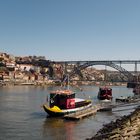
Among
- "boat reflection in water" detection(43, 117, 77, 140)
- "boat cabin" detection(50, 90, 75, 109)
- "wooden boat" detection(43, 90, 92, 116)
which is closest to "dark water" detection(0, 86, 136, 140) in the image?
"boat reflection in water" detection(43, 117, 77, 140)

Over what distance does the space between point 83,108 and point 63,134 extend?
16.4 metres

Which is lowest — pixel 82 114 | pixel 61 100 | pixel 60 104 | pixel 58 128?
pixel 58 128

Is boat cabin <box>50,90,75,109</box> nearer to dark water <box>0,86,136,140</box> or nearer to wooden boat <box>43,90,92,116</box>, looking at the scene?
wooden boat <box>43,90,92,116</box>

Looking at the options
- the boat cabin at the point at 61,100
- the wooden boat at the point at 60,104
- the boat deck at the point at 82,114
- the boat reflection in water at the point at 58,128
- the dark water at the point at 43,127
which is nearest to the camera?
the dark water at the point at 43,127

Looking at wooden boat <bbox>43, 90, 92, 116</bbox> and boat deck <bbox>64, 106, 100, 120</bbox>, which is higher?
wooden boat <bbox>43, 90, 92, 116</bbox>

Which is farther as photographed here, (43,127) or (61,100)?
(61,100)

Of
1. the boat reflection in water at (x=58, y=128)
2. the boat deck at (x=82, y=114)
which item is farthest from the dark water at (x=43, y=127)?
the boat deck at (x=82, y=114)

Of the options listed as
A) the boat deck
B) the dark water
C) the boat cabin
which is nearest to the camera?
the dark water

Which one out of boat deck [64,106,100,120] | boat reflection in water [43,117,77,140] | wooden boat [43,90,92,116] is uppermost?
wooden boat [43,90,92,116]

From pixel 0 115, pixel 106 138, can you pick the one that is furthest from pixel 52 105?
pixel 106 138

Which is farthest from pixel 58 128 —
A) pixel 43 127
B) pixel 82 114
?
pixel 82 114

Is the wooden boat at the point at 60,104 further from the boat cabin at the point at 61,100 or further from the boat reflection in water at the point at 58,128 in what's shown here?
the boat reflection in water at the point at 58,128

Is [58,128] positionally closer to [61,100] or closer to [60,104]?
[60,104]

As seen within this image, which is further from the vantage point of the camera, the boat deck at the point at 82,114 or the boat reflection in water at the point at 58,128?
the boat deck at the point at 82,114
